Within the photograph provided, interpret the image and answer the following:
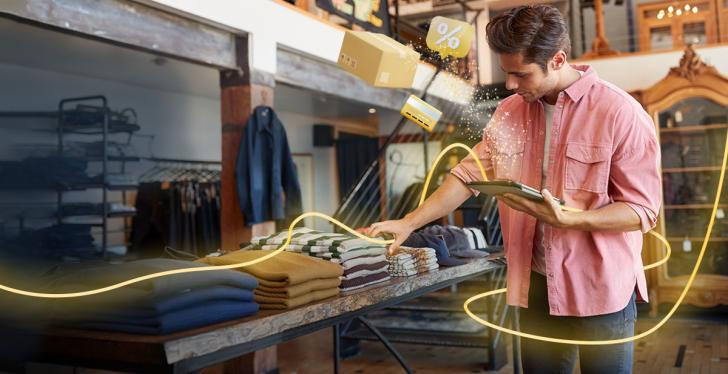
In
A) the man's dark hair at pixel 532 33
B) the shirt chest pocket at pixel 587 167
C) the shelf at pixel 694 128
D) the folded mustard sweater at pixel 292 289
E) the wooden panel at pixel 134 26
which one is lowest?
the folded mustard sweater at pixel 292 289

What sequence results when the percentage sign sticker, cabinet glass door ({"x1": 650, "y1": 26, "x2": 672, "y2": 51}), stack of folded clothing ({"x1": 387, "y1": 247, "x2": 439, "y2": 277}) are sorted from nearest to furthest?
the percentage sign sticker → stack of folded clothing ({"x1": 387, "y1": 247, "x2": 439, "y2": 277}) → cabinet glass door ({"x1": 650, "y1": 26, "x2": 672, "y2": 51})

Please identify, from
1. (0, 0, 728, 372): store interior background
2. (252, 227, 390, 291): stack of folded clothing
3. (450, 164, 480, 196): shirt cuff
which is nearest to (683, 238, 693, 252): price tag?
(0, 0, 728, 372): store interior background

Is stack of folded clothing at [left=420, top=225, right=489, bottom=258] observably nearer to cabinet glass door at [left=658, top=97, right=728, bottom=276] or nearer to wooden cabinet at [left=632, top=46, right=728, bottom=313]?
wooden cabinet at [left=632, top=46, right=728, bottom=313]

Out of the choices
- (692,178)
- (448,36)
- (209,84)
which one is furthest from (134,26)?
(692,178)

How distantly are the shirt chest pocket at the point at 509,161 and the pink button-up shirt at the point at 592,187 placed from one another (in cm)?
3

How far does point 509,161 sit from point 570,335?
20.7 inches

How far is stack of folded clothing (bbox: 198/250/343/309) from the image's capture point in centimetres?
177

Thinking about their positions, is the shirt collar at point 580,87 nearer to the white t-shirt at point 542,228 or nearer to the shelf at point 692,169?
the white t-shirt at point 542,228

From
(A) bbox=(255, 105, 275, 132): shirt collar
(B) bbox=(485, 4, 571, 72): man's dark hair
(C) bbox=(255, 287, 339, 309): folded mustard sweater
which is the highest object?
(A) bbox=(255, 105, 275, 132): shirt collar

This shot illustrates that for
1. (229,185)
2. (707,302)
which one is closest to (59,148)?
(229,185)

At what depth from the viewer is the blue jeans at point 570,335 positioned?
1.75 meters

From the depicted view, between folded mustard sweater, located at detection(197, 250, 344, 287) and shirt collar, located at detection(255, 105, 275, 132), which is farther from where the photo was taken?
shirt collar, located at detection(255, 105, 275, 132)

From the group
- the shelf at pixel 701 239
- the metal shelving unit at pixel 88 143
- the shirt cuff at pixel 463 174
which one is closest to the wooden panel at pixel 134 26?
the metal shelving unit at pixel 88 143

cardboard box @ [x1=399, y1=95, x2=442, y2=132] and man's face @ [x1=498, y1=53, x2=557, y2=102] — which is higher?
man's face @ [x1=498, y1=53, x2=557, y2=102]
